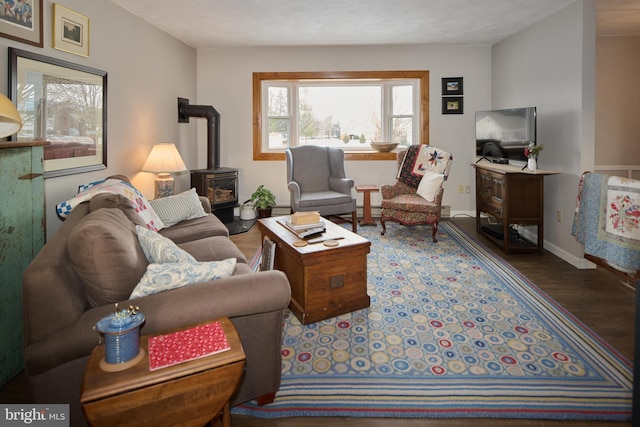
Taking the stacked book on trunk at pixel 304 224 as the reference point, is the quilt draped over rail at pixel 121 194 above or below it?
above

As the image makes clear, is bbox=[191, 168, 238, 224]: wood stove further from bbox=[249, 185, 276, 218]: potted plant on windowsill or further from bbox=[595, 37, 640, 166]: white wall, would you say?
bbox=[595, 37, 640, 166]: white wall

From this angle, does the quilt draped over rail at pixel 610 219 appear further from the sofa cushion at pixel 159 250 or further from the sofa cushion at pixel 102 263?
the sofa cushion at pixel 102 263

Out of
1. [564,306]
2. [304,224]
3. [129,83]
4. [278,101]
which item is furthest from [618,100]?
[129,83]

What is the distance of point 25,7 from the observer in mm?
2766

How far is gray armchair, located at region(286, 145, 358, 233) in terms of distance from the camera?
5.17 metres

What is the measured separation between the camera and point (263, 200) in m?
5.96

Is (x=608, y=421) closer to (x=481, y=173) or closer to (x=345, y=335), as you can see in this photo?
(x=345, y=335)

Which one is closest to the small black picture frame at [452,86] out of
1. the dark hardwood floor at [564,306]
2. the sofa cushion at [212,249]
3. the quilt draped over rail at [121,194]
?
the dark hardwood floor at [564,306]

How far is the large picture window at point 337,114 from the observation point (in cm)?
624

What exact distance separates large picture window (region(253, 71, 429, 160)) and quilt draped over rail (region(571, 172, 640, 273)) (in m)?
2.88

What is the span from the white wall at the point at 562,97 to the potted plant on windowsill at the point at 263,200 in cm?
348

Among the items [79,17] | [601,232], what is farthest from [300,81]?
[601,232]

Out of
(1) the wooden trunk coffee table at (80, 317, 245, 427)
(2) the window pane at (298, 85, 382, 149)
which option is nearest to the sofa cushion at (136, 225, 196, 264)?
(1) the wooden trunk coffee table at (80, 317, 245, 427)

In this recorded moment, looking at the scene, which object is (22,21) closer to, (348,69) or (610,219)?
(348,69)
